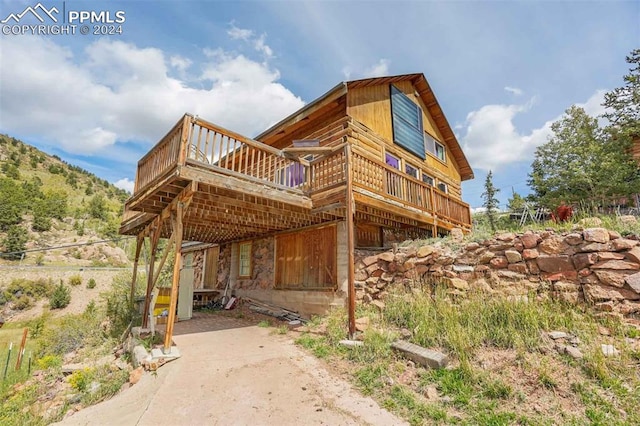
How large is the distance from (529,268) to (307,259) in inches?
221

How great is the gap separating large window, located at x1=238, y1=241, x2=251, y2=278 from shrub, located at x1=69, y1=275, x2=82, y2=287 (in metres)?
13.4

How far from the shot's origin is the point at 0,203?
2703 cm

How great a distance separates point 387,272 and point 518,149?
141ft

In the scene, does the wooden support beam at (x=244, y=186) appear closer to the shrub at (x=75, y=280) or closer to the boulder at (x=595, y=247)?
the boulder at (x=595, y=247)

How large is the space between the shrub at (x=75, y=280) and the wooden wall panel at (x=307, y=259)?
1591cm

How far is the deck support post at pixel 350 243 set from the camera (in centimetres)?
577

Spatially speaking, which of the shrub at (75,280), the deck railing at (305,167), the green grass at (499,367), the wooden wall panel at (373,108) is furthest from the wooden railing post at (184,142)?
the shrub at (75,280)

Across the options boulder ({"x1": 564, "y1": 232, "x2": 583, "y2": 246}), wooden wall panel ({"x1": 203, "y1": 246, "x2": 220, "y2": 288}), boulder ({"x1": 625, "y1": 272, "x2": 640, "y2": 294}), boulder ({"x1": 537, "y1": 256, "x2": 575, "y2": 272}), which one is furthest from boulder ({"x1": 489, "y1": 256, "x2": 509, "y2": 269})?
wooden wall panel ({"x1": 203, "y1": 246, "x2": 220, "y2": 288})

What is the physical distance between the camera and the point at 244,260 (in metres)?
11.8

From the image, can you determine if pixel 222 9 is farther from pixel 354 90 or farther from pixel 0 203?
pixel 0 203

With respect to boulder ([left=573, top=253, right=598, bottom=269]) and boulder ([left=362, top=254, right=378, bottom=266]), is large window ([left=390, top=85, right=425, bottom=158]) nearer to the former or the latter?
boulder ([left=362, top=254, right=378, bottom=266])

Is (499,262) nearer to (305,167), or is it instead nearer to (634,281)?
(634,281)

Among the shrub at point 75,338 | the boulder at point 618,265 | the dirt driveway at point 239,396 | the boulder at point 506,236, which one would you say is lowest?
the shrub at point 75,338

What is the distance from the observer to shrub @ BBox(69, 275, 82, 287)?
17878mm
